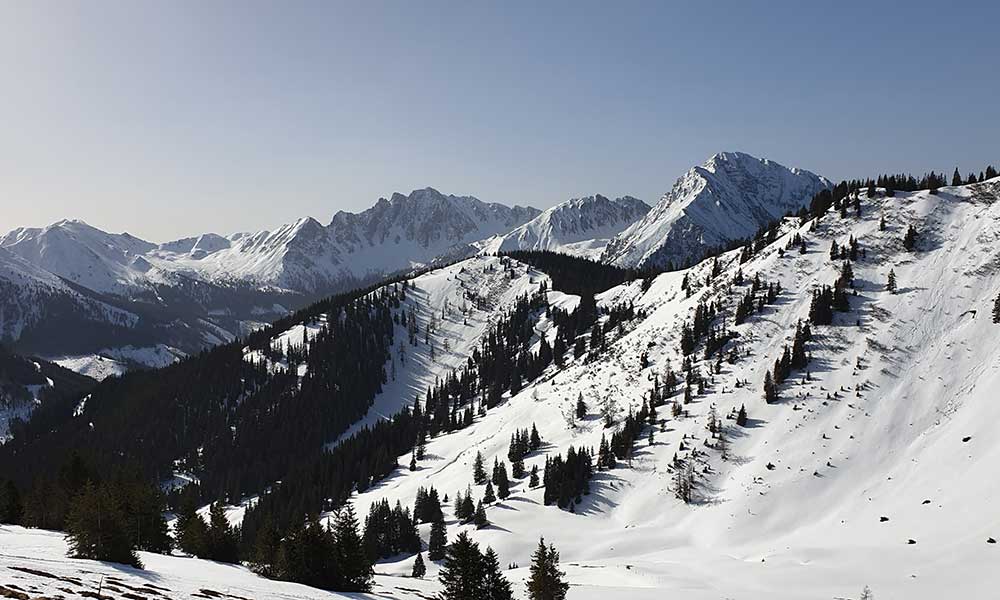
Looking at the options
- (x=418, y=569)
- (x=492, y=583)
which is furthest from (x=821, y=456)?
(x=492, y=583)

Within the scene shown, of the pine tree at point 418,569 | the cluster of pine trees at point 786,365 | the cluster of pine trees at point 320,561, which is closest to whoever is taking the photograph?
the cluster of pine trees at point 320,561

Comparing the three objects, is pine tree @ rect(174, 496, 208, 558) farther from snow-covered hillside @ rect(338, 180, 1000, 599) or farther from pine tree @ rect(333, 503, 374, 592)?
snow-covered hillside @ rect(338, 180, 1000, 599)

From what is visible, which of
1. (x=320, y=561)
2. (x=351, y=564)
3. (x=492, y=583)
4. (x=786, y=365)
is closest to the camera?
(x=492, y=583)

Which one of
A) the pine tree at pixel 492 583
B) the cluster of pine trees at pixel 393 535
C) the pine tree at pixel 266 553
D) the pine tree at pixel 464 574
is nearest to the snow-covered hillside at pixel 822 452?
the cluster of pine trees at pixel 393 535

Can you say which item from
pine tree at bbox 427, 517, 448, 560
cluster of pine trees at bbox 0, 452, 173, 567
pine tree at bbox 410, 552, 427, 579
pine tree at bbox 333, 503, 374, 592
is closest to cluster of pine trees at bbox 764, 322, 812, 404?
pine tree at bbox 427, 517, 448, 560

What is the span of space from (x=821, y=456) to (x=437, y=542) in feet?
227

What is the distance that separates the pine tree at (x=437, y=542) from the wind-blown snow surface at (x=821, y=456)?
2.64 m

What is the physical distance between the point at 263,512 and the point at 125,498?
4042 inches

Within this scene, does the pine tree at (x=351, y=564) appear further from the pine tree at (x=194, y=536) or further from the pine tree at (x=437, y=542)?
the pine tree at (x=437, y=542)

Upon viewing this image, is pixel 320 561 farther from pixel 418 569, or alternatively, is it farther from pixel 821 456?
pixel 821 456

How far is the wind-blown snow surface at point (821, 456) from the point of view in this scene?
66438mm

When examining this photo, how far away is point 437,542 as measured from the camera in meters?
96.6

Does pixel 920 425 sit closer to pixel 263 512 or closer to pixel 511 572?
pixel 511 572

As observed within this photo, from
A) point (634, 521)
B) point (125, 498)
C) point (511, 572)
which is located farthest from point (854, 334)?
point (125, 498)
